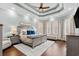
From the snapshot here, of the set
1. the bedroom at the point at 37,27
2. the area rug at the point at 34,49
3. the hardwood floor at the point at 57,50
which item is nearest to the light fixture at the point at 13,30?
the bedroom at the point at 37,27

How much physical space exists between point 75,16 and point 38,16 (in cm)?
104

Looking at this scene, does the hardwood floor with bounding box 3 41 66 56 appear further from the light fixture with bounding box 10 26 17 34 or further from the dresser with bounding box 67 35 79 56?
the light fixture with bounding box 10 26 17 34

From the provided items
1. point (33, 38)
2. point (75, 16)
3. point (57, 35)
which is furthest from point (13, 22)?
point (75, 16)

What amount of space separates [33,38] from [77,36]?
1.19m

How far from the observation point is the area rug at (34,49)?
9.21 feet

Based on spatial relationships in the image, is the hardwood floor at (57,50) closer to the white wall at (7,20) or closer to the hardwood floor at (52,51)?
the hardwood floor at (52,51)

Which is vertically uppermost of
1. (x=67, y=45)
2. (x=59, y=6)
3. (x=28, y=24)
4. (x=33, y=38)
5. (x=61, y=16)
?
(x=59, y=6)

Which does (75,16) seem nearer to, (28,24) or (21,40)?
(28,24)

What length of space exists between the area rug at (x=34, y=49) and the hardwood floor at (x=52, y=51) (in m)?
0.08

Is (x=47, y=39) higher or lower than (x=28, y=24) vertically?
lower

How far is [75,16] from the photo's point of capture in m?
2.99

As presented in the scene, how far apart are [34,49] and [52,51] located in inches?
19.3

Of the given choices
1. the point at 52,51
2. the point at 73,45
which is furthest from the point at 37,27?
the point at 73,45

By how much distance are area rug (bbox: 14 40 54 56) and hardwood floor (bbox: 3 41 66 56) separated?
8 centimetres
